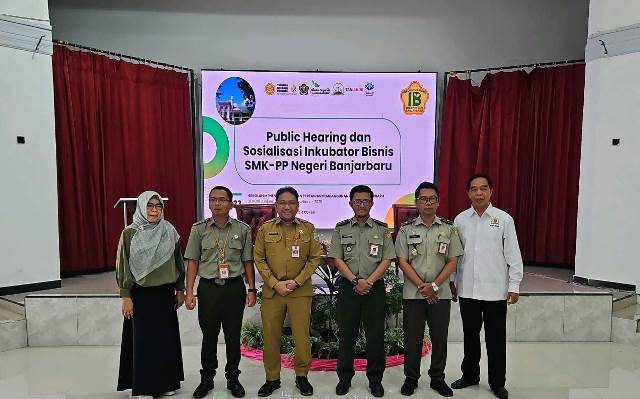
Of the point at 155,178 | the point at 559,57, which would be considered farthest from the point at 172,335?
the point at 559,57

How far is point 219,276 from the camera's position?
2.81 metres

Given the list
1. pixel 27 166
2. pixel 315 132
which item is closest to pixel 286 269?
pixel 27 166

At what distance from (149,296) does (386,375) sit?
5.79ft

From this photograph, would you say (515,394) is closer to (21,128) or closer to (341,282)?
(341,282)

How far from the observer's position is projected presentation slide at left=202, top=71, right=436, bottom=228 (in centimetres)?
566

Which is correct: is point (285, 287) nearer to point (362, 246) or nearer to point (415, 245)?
point (362, 246)

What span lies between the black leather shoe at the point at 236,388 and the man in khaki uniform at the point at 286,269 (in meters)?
0.24

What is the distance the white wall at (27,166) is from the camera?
4.16 metres

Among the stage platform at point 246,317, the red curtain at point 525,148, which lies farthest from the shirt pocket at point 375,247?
the red curtain at point 525,148

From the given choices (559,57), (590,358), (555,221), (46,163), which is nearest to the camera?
(590,358)

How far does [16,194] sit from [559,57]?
6.38 meters

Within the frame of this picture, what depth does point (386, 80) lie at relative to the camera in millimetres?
5715

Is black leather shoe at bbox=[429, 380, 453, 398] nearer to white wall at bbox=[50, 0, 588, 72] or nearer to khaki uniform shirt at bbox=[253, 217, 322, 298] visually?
khaki uniform shirt at bbox=[253, 217, 322, 298]

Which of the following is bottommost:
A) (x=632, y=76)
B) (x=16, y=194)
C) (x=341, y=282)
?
(x=341, y=282)
